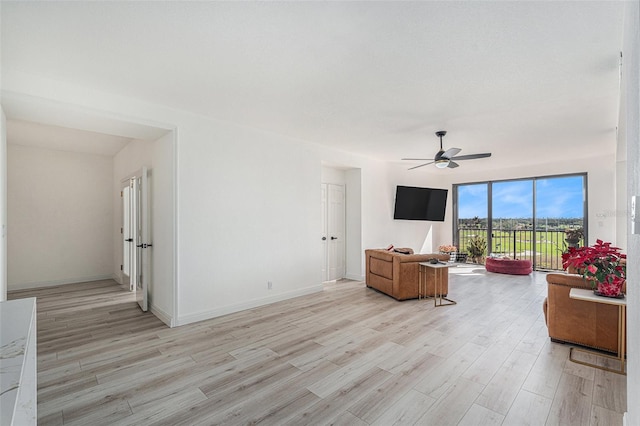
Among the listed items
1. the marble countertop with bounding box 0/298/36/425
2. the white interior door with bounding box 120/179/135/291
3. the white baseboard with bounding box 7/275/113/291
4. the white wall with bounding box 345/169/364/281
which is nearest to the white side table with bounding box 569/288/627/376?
the marble countertop with bounding box 0/298/36/425

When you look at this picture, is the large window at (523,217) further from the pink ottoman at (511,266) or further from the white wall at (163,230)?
the white wall at (163,230)

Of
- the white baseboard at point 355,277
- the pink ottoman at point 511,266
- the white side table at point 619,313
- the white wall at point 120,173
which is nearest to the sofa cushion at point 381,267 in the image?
the white baseboard at point 355,277

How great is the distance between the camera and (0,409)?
26.4 inches

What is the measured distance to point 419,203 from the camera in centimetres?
758

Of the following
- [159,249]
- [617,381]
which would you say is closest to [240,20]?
[159,249]

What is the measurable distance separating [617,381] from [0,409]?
3.72m

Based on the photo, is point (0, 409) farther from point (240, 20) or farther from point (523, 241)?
point (523, 241)

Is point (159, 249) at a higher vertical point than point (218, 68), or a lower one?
lower

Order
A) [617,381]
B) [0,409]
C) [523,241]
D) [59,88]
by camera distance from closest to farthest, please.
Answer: [0,409]
[617,381]
[59,88]
[523,241]

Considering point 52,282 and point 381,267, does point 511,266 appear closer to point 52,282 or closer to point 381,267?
point 381,267

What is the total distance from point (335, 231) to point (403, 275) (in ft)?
6.88

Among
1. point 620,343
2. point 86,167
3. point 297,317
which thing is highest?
point 86,167

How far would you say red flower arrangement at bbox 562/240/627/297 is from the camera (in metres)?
2.65

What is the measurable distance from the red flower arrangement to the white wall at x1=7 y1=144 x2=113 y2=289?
810cm
